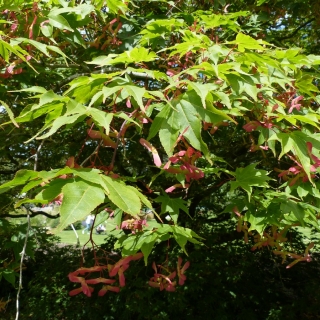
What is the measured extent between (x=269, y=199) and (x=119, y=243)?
2.81 feet

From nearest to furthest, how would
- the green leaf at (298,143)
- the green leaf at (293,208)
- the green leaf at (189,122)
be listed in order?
the green leaf at (189,122)
the green leaf at (298,143)
the green leaf at (293,208)

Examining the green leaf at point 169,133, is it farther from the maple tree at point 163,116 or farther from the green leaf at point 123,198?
the green leaf at point 123,198

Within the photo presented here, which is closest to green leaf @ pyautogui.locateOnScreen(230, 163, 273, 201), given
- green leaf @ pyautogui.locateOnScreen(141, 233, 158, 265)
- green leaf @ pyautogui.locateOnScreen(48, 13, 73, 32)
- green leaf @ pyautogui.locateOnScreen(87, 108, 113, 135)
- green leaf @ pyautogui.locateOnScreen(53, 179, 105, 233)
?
green leaf @ pyautogui.locateOnScreen(141, 233, 158, 265)

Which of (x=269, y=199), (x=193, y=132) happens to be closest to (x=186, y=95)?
(x=193, y=132)

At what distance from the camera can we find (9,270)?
2.84 meters

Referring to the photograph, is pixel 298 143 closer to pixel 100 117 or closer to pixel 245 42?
pixel 245 42

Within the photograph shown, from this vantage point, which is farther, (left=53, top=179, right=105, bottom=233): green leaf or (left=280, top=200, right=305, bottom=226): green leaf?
(left=280, top=200, right=305, bottom=226): green leaf

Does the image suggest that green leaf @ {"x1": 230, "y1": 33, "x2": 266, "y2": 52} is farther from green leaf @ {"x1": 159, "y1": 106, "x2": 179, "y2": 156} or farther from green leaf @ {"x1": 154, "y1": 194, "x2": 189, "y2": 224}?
green leaf @ {"x1": 154, "y1": 194, "x2": 189, "y2": 224}

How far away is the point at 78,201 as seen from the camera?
32.6 inches

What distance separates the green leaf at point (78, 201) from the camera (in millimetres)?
793

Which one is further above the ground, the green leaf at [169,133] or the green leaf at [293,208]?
the green leaf at [169,133]

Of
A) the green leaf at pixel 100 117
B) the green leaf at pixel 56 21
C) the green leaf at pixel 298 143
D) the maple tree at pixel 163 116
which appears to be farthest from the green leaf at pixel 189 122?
the green leaf at pixel 56 21

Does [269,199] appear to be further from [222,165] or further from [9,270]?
[9,270]

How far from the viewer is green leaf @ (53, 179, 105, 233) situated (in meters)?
0.79
